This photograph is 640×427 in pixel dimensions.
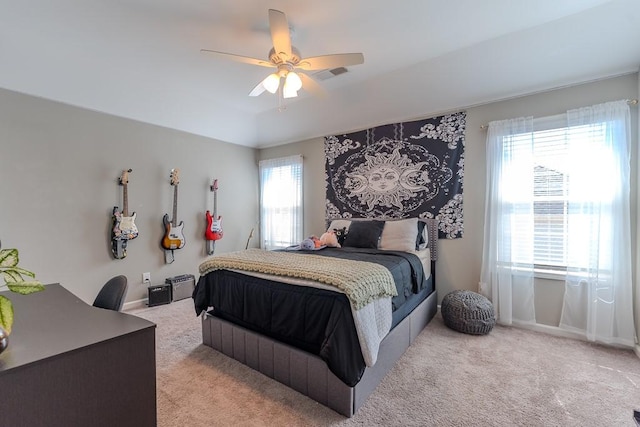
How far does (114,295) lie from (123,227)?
7.78 ft

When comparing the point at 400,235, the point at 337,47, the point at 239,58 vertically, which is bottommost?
the point at 400,235

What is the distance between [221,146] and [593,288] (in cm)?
492

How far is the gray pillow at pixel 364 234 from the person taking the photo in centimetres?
323

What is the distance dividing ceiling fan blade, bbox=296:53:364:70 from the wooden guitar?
8.48ft

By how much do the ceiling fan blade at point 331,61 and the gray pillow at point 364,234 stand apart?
180 cm

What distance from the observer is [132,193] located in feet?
11.5

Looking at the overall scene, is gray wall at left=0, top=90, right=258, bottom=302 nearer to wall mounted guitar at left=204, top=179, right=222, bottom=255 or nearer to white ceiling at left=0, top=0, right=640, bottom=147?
wall mounted guitar at left=204, top=179, right=222, bottom=255

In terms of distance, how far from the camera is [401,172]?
3633 mm

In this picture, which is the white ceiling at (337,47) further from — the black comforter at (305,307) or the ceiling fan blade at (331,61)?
the black comforter at (305,307)

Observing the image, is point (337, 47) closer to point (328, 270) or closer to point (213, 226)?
point (328, 270)

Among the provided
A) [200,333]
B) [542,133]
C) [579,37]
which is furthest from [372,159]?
[200,333]

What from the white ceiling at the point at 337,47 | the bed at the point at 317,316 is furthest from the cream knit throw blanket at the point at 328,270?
the white ceiling at the point at 337,47

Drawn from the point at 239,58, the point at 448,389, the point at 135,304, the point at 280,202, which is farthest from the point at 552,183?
the point at 135,304

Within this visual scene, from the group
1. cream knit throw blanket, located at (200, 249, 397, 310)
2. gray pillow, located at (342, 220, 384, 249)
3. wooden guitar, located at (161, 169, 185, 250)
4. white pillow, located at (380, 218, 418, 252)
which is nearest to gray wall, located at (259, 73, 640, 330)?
white pillow, located at (380, 218, 418, 252)
